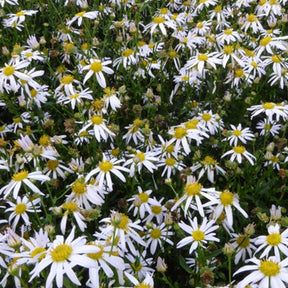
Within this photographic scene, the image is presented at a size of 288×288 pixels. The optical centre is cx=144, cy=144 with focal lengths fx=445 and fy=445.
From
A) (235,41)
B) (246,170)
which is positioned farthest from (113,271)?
(235,41)

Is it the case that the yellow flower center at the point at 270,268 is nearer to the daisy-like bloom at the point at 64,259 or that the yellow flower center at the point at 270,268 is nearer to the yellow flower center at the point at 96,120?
the daisy-like bloom at the point at 64,259

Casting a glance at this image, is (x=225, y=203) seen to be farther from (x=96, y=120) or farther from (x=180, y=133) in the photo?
(x=96, y=120)

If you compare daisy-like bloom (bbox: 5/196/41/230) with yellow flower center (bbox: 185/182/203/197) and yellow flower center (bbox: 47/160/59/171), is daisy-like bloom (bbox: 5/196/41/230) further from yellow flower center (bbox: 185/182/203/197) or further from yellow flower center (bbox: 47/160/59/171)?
yellow flower center (bbox: 185/182/203/197)

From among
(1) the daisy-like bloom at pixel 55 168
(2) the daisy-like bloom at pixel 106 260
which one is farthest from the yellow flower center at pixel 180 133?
(2) the daisy-like bloom at pixel 106 260


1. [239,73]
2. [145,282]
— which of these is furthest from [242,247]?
Answer: [239,73]

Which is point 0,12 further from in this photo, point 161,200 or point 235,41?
point 161,200
